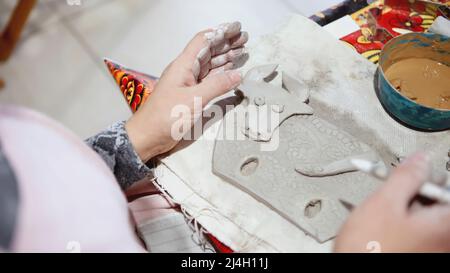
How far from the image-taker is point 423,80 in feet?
2.61

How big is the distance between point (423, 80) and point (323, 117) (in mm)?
214

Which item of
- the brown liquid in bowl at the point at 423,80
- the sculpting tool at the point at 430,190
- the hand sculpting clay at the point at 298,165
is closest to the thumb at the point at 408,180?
the sculpting tool at the point at 430,190

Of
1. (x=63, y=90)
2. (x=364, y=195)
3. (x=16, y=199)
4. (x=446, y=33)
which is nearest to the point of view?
(x=16, y=199)

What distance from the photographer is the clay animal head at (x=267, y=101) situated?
0.74 m

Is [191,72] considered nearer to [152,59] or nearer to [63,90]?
[152,59]

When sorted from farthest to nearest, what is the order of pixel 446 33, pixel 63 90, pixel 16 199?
pixel 63 90, pixel 446 33, pixel 16 199

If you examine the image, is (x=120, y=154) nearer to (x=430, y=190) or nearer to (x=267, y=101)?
(x=267, y=101)

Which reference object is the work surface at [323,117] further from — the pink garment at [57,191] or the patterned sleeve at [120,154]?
the pink garment at [57,191]

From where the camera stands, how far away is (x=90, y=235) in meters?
0.47

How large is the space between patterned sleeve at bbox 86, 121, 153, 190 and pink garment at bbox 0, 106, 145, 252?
0.16 metres

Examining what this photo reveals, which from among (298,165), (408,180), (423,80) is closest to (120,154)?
(298,165)

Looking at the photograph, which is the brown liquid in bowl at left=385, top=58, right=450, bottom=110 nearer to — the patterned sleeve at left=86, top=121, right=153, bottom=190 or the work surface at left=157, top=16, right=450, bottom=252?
the work surface at left=157, top=16, right=450, bottom=252
